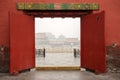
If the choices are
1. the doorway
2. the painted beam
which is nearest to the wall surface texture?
the painted beam

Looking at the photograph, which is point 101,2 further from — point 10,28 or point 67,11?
point 10,28

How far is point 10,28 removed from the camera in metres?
9.63

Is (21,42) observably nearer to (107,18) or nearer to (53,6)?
(53,6)

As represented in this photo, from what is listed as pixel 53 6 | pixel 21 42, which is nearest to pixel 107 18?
pixel 53 6

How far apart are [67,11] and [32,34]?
191 cm

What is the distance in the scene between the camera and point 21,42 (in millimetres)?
10109

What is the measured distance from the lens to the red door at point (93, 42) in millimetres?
9885

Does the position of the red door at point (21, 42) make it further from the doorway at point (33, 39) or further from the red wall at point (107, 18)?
the red wall at point (107, 18)

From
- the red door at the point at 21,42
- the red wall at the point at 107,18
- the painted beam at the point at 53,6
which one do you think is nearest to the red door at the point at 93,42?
the painted beam at the point at 53,6

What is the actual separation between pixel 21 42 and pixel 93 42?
10.2 feet

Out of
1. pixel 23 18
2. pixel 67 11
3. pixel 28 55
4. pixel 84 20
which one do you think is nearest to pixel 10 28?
pixel 23 18

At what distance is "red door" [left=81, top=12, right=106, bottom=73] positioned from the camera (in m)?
9.89

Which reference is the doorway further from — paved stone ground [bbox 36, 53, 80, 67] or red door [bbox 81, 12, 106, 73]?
paved stone ground [bbox 36, 53, 80, 67]

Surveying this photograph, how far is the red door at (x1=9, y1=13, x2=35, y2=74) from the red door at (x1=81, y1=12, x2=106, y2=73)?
7.78 ft
